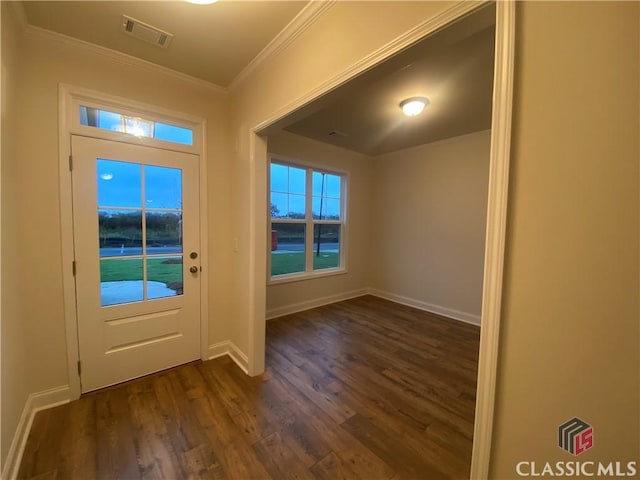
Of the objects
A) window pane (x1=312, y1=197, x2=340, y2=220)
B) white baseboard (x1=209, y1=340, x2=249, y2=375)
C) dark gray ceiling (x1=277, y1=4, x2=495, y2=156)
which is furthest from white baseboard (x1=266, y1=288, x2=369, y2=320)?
dark gray ceiling (x1=277, y1=4, x2=495, y2=156)

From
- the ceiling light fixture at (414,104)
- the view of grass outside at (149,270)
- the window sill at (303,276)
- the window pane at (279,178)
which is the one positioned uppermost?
the ceiling light fixture at (414,104)

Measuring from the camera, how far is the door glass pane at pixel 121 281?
6.75 feet

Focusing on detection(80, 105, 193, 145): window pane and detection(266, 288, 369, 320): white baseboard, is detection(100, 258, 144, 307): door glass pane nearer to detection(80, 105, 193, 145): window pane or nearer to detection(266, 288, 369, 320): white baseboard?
detection(80, 105, 193, 145): window pane

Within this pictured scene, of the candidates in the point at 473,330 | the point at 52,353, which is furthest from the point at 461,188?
the point at 52,353

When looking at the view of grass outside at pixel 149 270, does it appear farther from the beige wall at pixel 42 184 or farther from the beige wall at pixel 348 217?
the beige wall at pixel 348 217

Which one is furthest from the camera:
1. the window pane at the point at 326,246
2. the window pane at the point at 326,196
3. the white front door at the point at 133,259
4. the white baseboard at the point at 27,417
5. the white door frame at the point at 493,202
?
the window pane at the point at 326,246

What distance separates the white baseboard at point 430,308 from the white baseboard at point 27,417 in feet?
13.8

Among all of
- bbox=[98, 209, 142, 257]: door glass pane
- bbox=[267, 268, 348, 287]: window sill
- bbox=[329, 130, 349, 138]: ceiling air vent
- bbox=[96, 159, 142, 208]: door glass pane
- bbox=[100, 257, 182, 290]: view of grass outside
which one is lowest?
bbox=[267, 268, 348, 287]: window sill

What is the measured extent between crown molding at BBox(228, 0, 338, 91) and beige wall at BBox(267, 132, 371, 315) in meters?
1.54

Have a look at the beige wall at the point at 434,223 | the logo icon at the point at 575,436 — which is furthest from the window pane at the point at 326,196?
the logo icon at the point at 575,436

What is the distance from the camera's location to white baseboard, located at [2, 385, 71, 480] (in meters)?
1.36

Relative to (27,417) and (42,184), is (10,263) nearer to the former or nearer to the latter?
(42,184)

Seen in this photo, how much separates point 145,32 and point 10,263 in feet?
5.64

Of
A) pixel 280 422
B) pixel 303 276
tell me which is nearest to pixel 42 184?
pixel 280 422
